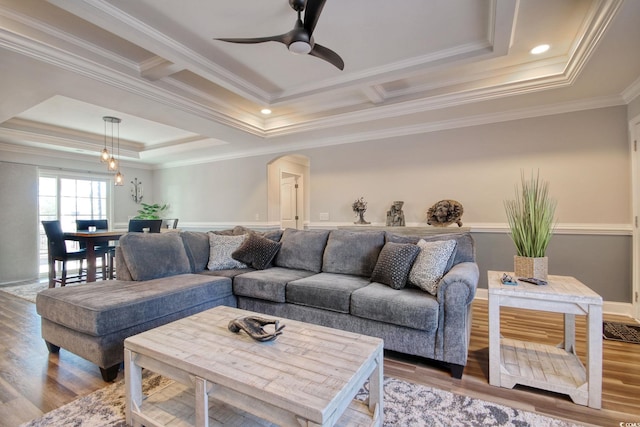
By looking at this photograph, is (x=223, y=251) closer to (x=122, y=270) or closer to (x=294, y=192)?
(x=122, y=270)

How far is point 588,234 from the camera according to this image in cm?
357

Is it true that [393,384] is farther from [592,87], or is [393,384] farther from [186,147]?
[186,147]

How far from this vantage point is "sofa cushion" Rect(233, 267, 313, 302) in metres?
2.84

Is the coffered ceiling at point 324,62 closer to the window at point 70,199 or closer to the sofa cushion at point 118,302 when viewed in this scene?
the window at point 70,199

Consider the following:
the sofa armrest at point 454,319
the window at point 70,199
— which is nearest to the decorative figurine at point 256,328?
the sofa armrest at point 454,319

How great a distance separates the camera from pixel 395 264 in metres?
2.58

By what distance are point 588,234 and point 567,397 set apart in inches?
101

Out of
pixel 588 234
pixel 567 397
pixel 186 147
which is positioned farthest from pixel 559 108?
pixel 186 147

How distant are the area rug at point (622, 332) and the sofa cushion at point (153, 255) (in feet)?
13.8

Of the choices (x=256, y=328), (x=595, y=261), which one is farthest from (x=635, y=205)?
(x=256, y=328)

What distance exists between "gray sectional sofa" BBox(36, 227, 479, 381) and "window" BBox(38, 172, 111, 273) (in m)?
4.46

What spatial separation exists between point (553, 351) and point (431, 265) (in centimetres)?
106

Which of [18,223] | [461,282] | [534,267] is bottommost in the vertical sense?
[461,282]

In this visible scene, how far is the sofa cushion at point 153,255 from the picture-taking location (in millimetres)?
2852
